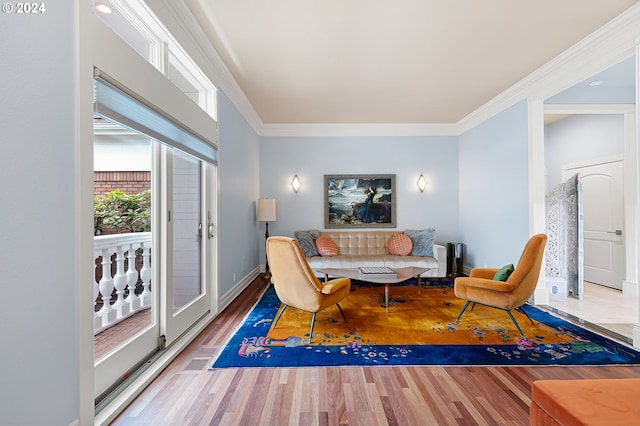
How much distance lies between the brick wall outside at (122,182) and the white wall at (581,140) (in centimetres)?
628

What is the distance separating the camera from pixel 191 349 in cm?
239

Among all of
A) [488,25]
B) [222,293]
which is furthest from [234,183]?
[488,25]

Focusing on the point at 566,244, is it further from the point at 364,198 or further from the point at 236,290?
the point at 236,290

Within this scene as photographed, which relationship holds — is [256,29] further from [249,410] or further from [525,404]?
[525,404]

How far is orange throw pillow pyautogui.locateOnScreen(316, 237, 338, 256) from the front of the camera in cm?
488

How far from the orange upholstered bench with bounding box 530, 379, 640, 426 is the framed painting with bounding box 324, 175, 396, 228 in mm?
4313

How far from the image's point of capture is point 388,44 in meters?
2.84

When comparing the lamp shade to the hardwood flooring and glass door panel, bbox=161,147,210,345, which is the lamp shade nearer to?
glass door panel, bbox=161,147,210,345

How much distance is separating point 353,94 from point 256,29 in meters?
1.83

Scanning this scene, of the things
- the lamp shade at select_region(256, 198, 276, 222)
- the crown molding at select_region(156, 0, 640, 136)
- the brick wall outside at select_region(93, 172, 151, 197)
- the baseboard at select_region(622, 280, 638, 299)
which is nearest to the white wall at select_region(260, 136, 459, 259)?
the lamp shade at select_region(256, 198, 276, 222)

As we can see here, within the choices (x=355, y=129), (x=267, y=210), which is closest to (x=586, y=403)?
(x=267, y=210)

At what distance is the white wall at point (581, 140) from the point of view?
422cm

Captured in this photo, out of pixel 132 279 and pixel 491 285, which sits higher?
pixel 132 279

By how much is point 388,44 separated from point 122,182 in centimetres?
280
